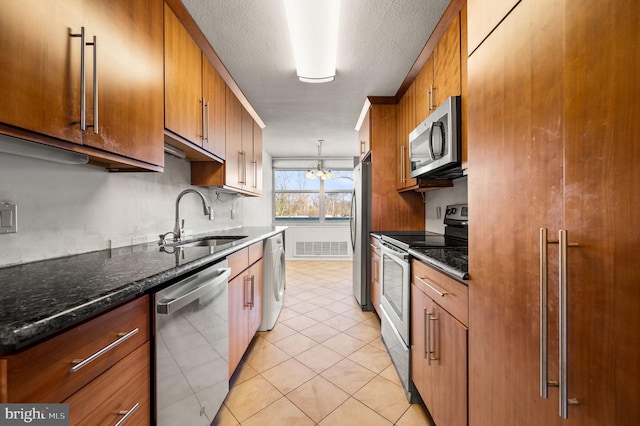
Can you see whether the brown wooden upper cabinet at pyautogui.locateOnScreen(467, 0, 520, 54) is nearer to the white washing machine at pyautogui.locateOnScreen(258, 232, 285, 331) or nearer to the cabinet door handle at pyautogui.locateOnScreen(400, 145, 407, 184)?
the cabinet door handle at pyautogui.locateOnScreen(400, 145, 407, 184)

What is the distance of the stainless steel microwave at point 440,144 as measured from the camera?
1626mm

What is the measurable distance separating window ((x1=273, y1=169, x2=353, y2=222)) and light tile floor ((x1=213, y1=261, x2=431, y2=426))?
11.1 feet

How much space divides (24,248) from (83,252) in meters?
0.25

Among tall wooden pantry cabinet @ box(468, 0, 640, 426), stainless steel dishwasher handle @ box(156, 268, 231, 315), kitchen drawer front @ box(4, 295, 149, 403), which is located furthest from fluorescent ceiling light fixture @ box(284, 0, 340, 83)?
kitchen drawer front @ box(4, 295, 149, 403)

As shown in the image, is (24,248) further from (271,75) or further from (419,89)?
(419,89)

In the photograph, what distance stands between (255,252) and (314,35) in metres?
1.68

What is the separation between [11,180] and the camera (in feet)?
3.47

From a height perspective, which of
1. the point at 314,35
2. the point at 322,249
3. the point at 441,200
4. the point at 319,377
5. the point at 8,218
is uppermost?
the point at 314,35

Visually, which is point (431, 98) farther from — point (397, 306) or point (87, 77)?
point (87, 77)

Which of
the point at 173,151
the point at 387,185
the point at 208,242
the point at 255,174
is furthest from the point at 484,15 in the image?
the point at 255,174

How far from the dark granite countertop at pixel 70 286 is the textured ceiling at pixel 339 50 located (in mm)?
1545

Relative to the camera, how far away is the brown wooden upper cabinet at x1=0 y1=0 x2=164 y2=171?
773mm

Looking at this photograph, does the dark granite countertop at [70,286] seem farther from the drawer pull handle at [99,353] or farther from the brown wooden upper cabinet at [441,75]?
the brown wooden upper cabinet at [441,75]

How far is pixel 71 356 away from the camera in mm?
635
